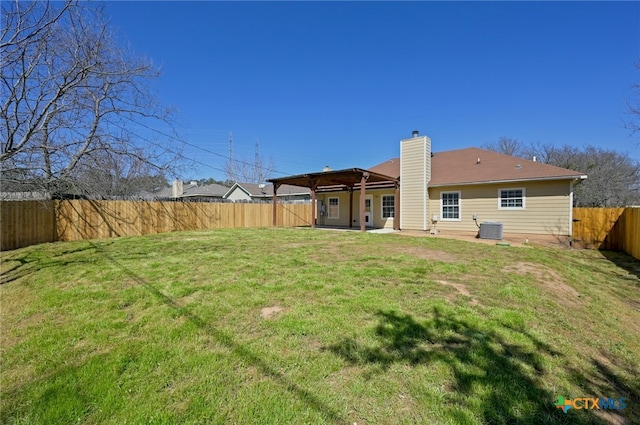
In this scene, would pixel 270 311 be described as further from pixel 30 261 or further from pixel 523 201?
pixel 523 201

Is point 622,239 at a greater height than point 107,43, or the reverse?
point 107,43

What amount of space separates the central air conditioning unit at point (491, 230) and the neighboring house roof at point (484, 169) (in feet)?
6.77

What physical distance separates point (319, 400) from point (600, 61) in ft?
46.5

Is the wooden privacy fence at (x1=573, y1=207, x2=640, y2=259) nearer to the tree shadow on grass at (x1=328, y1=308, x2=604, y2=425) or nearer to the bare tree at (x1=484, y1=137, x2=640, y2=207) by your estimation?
the bare tree at (x1=484, y1=137, x2=640, y2=207)

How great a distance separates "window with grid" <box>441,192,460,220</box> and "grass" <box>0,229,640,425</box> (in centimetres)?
760

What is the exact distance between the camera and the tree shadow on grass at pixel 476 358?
6.03 ft

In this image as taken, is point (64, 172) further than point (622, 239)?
No

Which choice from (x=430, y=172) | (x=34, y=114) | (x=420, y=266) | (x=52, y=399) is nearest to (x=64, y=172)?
(x=34, y=114)

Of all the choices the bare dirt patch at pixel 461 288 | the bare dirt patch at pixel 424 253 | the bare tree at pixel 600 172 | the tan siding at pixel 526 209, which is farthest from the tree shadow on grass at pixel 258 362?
the bare tree at pixel 600 172

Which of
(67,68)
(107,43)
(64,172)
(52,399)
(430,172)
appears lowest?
(52,399)

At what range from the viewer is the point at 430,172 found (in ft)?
45.4

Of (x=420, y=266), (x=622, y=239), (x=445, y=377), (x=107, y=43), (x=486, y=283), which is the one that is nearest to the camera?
(x=445, y=377)

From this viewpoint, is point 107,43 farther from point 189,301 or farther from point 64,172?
point 189,301

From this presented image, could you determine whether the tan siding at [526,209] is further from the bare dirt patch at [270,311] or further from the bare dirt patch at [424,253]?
the bare dirt patch at [270,311]
